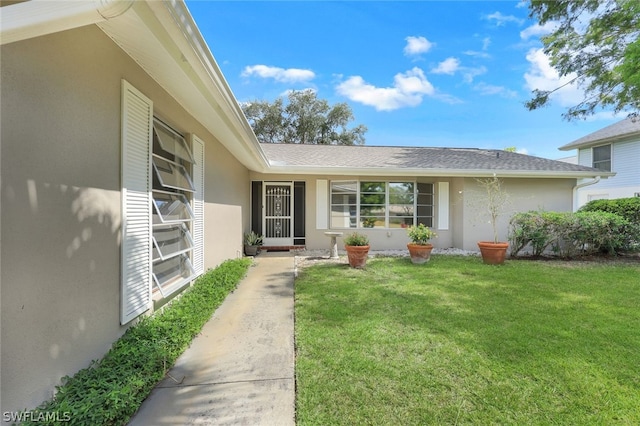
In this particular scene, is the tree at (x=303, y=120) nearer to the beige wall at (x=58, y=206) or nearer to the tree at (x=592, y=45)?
the tree at (x=592, y=45)

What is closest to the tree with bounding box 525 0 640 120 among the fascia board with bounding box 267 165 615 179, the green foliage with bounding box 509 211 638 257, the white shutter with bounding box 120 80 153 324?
the fascia board with bounding box 267 165 615 179

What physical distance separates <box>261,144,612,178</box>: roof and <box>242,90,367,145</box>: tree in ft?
45.0

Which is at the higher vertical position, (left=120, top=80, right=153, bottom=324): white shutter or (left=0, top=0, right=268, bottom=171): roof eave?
(left=0, top=0, right=268, bottom=171): roof eave

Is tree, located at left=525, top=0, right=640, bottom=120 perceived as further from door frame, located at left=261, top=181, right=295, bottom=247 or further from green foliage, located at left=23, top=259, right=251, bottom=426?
green foliage, located at left=23, top=259, right=251, bottom=426

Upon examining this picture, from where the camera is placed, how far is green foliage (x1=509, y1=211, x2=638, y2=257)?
25.2 feet

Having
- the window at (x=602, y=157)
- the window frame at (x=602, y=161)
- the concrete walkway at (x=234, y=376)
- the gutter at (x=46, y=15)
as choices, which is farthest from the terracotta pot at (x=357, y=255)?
the window at (x=602, y=157)

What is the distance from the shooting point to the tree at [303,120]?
80.0 ft

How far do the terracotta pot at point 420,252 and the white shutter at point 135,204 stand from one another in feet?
19.5

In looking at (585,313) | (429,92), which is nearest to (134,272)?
(585,313)

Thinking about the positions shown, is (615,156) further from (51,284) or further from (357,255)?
(51,284)

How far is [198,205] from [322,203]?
5.22 meters

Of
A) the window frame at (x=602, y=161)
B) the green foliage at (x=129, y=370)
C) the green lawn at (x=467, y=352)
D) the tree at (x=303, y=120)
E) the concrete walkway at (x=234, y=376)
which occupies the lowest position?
the concrete walkway at (x=234, y=376)

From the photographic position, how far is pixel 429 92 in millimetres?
14797

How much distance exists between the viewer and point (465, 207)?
9164 mm
